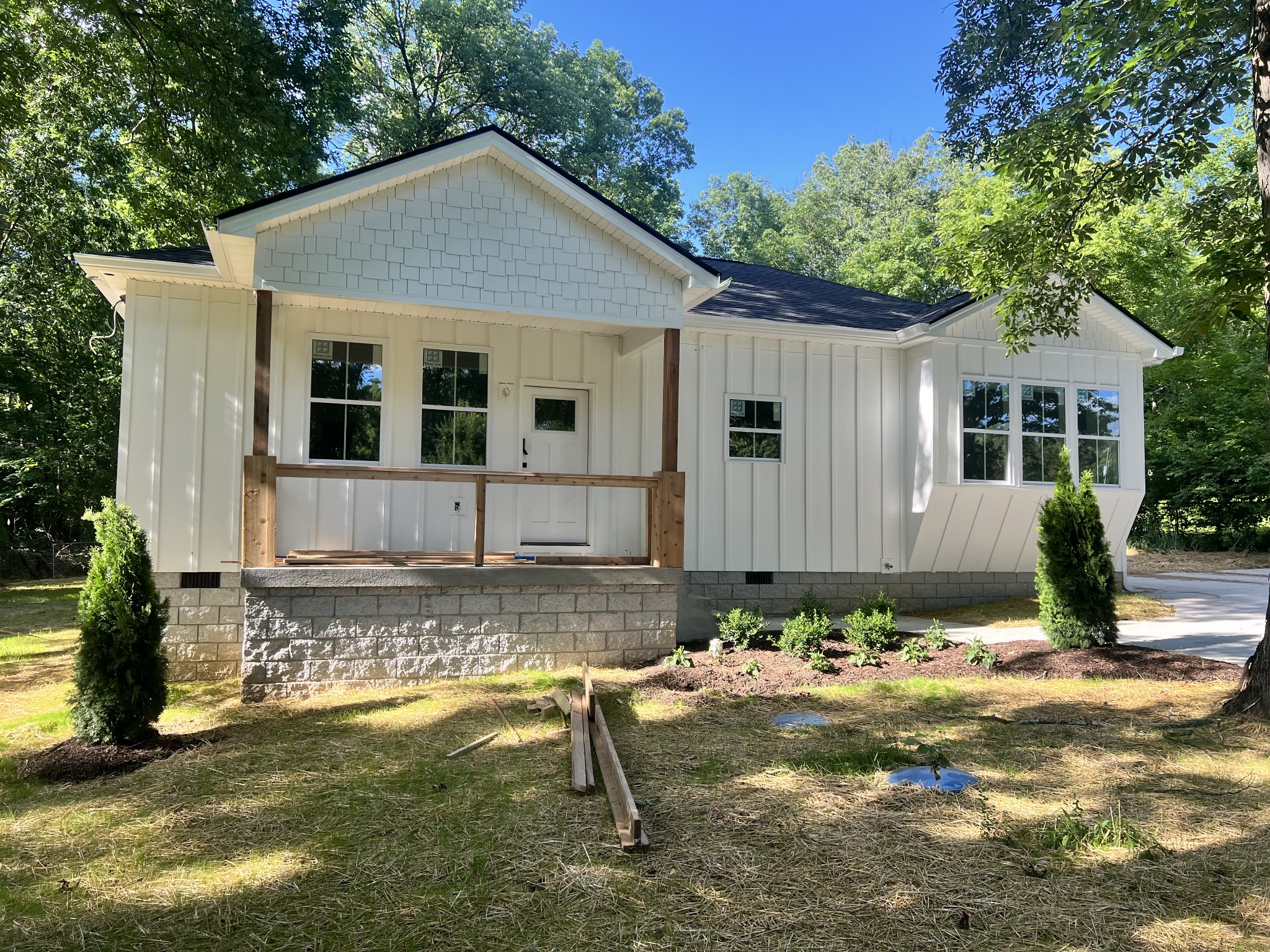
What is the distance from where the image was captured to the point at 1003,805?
4.20 m

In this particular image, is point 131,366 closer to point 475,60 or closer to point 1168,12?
point 1168,12

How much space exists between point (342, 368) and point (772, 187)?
33.6 m

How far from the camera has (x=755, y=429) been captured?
10.0m

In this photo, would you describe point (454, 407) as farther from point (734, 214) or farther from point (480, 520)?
point (734, 214)

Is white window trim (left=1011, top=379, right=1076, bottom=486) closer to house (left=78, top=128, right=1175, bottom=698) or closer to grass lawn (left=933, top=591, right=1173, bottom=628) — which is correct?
house (left=78, top=128, right=1175, bottom=698)

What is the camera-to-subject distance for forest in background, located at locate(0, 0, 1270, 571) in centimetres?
1140

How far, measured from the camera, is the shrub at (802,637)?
7801 mm

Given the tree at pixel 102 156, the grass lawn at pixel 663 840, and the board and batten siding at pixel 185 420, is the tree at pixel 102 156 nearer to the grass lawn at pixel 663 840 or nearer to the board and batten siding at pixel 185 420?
the board and batten siding at pixel 185 420

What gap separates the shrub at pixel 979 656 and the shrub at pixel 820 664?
1307 mm

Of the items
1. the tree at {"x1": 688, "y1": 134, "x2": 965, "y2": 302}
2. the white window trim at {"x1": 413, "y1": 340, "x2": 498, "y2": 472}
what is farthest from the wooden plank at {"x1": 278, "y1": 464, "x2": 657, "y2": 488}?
the tree at {"x1": 688, "y1": 134, "x2": 965, "y2": 302}

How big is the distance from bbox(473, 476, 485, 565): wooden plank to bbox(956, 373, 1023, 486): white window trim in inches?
239

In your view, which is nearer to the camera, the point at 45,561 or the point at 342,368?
the point at 342,368

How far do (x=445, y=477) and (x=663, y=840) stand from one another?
432cm

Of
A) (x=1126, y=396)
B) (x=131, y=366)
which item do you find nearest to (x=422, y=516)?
(x=131, y=366)
